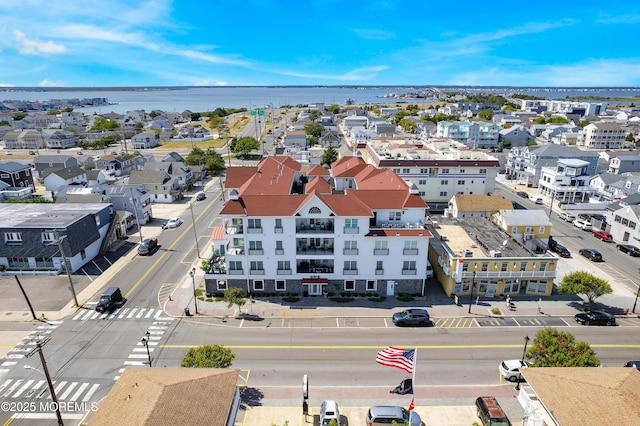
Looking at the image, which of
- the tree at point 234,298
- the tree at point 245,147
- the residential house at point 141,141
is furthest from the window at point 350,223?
the residential house at point 141,141

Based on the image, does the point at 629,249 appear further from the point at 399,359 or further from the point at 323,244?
the point at 399,359

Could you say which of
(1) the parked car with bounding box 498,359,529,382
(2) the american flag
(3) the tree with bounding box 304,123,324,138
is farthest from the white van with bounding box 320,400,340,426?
(3) the tree with bounding box 304,123,324,138

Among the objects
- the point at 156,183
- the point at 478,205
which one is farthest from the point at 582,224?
the point at 156,183

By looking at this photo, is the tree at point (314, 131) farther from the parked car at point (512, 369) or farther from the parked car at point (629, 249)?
the parked car at point (512, 369)

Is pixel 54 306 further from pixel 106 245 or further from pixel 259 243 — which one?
pixel 259 243

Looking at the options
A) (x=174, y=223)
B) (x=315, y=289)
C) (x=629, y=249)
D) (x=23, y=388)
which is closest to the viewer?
(x=23, y=388)

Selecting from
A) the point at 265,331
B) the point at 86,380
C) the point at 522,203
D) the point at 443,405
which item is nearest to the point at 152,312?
the point at 86,380
